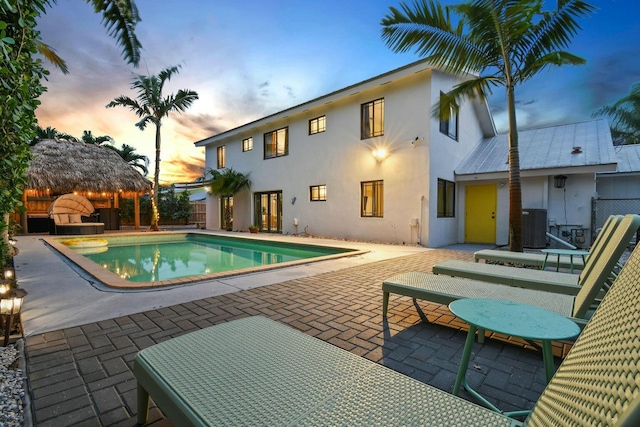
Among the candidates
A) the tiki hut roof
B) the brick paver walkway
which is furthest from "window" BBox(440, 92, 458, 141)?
the tiki hut roof

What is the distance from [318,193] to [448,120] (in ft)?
18.2

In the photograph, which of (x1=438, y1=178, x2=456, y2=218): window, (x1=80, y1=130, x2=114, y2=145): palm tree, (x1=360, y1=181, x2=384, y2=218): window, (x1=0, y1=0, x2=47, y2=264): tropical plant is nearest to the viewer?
(x1=0, y1=0, x2=47, y2=264): tropical plant

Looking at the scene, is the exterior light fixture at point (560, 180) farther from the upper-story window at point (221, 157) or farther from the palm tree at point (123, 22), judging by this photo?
the upper-story window at point (221, 157)

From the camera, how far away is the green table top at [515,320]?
145cm

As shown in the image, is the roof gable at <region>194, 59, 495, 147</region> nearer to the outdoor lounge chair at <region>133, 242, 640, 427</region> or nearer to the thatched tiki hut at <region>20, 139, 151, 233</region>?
the thatched tiki hut at <region>20, 139, 151, 233</region>

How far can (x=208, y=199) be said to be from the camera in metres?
17.8

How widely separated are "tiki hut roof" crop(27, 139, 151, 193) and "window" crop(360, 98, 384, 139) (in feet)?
39.2

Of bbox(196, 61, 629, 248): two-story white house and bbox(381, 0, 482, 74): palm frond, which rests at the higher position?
bbox(381, 0, 482, 74): palm frond

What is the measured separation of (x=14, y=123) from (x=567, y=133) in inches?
573

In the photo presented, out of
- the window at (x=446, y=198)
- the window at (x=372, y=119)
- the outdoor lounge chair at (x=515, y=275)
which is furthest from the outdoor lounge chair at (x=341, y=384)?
the window at (x=372, y=119)

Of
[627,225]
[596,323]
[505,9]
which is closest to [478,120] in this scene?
[505,9]

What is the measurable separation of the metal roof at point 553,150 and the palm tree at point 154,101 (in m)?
12.5

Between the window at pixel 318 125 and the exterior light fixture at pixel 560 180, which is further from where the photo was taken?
the window at pixel 318 125

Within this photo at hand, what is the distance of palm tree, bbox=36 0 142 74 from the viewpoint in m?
5.20
